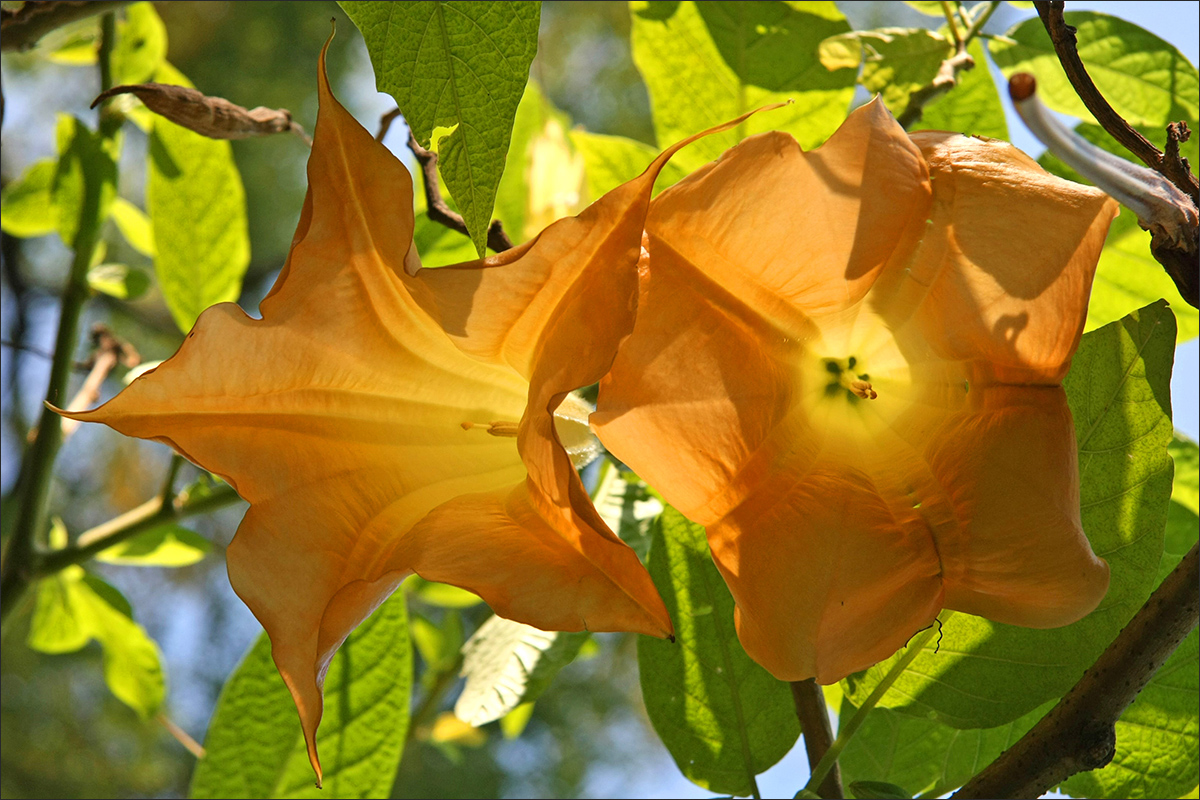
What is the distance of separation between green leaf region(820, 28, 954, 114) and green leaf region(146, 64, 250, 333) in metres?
0.35

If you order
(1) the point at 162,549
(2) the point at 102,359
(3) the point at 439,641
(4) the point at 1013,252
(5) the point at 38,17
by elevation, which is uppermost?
(5) the point at 38,17

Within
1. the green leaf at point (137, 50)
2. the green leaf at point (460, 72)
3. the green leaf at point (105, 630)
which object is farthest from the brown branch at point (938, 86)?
the green leaf at point (105, 630)

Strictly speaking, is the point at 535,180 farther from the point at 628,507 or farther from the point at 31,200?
the point at 31,200

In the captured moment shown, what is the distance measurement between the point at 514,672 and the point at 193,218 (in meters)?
0.34

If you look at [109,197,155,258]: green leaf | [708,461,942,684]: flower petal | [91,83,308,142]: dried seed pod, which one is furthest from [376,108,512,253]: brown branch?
[109,197,155,258]: green leaf

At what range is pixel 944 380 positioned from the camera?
28 cm

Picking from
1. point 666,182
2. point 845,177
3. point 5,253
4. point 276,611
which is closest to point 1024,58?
point 666,182

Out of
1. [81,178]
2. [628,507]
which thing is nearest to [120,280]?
[81,178]

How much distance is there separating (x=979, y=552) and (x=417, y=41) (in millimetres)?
217

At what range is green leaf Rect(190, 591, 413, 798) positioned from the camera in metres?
0.47

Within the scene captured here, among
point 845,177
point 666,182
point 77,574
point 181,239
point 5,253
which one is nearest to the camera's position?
point 845,177

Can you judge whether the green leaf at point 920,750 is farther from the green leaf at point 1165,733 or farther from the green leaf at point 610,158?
the green leaf at point 610,158

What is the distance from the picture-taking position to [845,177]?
25cm

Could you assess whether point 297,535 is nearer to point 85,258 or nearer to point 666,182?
point 666,182
